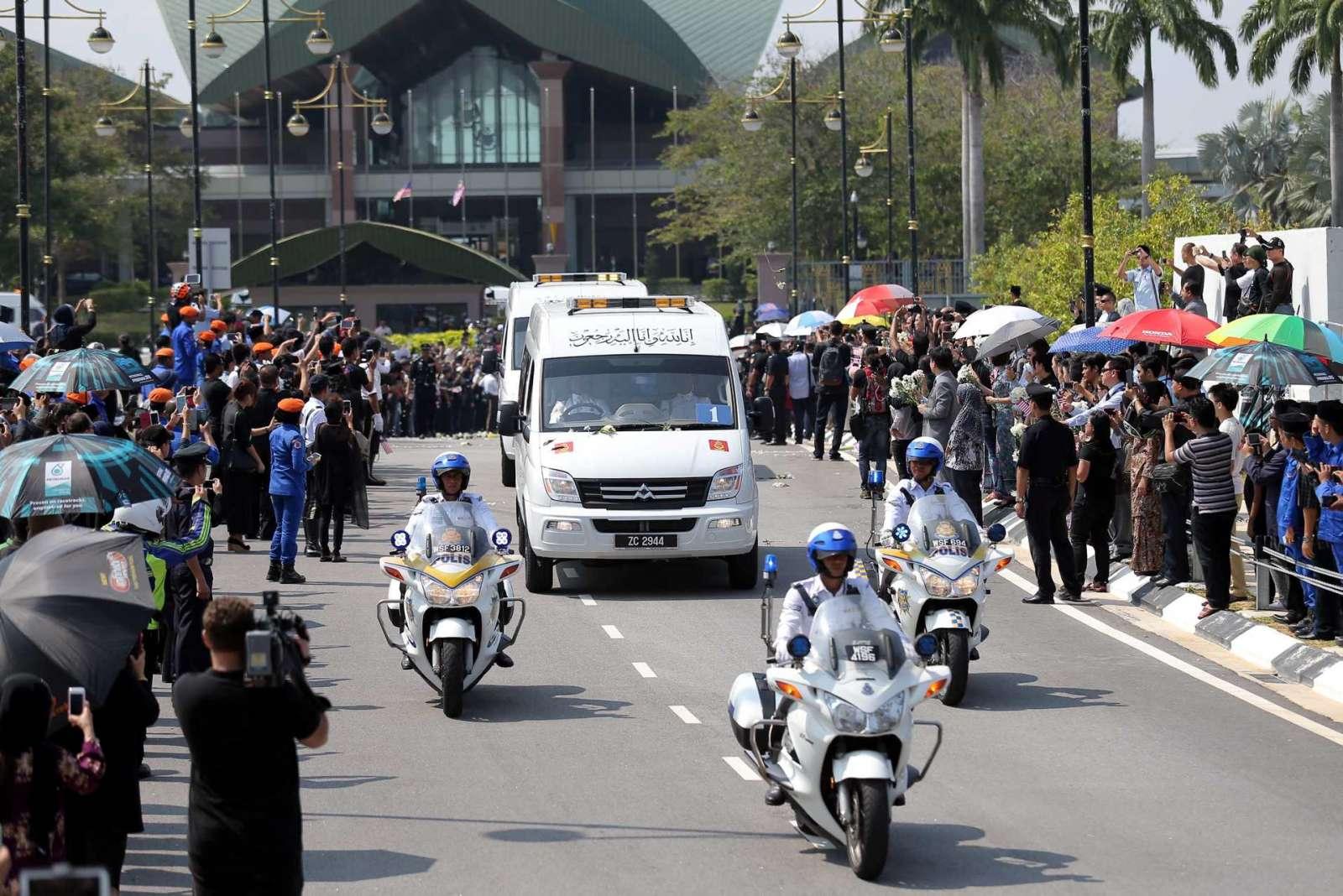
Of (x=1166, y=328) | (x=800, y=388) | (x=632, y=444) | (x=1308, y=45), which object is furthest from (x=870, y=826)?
(x=1308, y=45)

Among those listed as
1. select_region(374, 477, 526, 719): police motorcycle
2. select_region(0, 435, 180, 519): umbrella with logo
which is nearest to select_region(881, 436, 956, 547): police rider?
select_region(374, 477, 526, 719): police motorcycle

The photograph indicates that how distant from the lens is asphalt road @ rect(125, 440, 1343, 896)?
9.02 meters

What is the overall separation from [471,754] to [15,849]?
518 centimetres

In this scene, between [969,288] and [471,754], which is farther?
[969,288]

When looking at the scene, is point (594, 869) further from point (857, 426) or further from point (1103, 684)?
point (857, 426)

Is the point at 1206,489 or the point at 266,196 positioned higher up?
the point at 266,196

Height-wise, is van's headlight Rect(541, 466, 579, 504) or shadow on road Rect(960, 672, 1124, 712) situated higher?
van's headlight Rect(541, 466, 579, 504)

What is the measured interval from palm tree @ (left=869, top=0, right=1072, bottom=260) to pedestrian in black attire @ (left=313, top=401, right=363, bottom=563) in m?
33.7

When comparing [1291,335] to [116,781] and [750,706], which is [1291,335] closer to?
[750,706]

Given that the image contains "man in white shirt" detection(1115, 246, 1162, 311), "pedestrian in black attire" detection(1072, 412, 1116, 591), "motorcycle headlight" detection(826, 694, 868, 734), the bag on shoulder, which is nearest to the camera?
"motorcycle headlight" detection(826, 694, 868, 734)

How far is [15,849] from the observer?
21.4 feet

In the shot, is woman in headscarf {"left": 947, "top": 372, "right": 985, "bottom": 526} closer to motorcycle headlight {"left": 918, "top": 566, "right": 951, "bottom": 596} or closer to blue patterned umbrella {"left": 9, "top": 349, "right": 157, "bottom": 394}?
motorcycle headlight {"left": 918, "top": 566, "right": 951, "bottom": 596}

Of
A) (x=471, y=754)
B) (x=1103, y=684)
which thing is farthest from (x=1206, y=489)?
(x=471, y=754)

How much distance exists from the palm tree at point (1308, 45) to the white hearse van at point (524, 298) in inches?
1286
